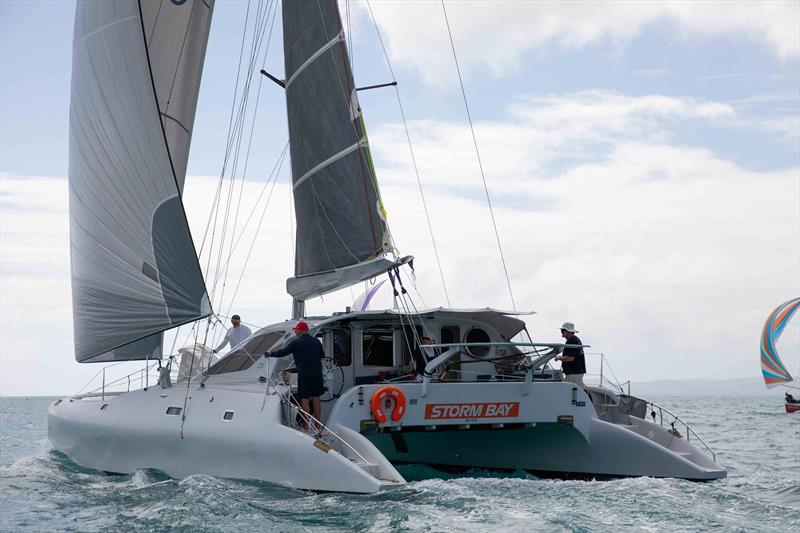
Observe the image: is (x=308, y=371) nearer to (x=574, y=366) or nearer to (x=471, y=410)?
(x=471, y=410)

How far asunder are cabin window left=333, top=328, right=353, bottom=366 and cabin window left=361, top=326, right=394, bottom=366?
0.58 ft

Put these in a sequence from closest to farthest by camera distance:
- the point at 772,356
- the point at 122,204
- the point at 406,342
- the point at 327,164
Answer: the point at 122,204 < the point at 406,342 < the point at 327,164 < the point at 772,356

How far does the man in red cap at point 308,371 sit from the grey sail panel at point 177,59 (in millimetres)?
4621

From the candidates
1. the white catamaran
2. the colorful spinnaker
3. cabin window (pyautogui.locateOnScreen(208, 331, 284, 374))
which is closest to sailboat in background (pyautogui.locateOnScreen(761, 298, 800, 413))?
the colorful spinnaker

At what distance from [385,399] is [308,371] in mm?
945

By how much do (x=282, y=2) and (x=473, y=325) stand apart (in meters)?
6.04

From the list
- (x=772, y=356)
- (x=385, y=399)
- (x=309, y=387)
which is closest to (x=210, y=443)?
(x=309, y=387)

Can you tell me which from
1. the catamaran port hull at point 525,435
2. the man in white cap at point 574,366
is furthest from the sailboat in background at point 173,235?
the man in white cap at point 574,366

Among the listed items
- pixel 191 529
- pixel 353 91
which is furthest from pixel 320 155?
pixel 191 529

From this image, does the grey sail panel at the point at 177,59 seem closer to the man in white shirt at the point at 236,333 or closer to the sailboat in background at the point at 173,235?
the sailboat in background at the point at 173,235

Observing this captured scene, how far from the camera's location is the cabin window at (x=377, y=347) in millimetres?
12297

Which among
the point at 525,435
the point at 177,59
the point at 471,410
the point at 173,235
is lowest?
the point at 525,435

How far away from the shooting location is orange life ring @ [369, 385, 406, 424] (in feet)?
33.4

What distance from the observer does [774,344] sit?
47969mm
